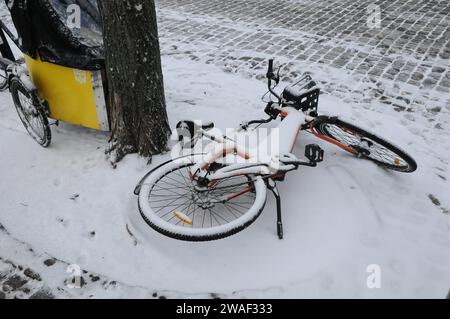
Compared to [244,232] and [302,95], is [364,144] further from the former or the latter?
[244,232]

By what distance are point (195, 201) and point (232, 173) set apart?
0.48 m

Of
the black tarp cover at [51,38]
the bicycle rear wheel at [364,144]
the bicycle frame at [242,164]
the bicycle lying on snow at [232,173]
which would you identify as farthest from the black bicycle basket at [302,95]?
the black tarp cover at [51,38]

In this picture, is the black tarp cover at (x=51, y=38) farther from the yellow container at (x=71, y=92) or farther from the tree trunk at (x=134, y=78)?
the tree trunk at (x=134, y=78)

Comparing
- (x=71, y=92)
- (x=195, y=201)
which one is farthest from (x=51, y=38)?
(x=195, y=201)

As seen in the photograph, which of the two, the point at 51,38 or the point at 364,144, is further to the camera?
the point at 364,144

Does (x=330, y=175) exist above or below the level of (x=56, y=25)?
below

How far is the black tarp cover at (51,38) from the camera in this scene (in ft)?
13.0

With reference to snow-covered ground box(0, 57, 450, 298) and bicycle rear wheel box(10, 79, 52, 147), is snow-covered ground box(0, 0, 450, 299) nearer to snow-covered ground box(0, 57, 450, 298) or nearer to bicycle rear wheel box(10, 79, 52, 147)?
snow-covered ground box(0, 57, 450, 298)

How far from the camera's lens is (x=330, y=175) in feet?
13.5

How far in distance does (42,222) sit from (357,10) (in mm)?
8279

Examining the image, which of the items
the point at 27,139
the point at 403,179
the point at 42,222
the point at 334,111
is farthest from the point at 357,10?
the point at 42,222

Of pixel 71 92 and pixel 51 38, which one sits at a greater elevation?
pixel 51 38

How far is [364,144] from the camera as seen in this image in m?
4.28

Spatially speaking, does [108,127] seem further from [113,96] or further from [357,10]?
[357,10]
